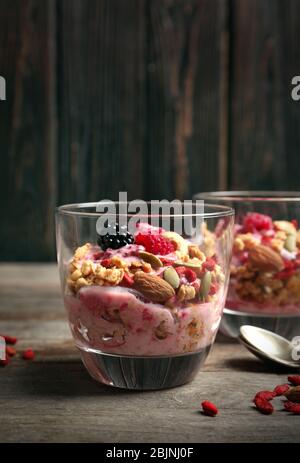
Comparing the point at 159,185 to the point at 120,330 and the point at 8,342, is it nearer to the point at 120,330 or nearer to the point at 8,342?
the point at 8,342

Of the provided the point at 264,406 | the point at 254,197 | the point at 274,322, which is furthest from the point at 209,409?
the point at 254,197

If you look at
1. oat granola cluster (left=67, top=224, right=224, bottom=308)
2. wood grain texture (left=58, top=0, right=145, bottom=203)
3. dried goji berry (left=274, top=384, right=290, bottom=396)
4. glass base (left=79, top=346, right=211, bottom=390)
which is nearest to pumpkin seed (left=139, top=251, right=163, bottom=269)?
oat granola cluster (left=67, top=224, right=224, bottom=308)

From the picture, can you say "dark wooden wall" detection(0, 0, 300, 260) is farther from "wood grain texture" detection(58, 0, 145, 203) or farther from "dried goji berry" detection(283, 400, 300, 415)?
"dried goji berry" detection(283, 400, 300, 415)

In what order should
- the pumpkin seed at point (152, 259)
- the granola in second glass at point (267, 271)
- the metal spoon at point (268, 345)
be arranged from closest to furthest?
the pumpkin seed at point (152, 259) < the metal spoon at point (268, 345) < the granola in second glass at point (267, 271)

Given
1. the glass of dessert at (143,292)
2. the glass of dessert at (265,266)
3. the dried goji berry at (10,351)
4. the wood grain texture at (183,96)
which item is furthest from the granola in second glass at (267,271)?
the wood grain texture at (183,96)

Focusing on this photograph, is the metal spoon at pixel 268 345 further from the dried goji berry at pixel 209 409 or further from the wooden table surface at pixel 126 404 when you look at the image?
the dried goji berry at pixel 209 409

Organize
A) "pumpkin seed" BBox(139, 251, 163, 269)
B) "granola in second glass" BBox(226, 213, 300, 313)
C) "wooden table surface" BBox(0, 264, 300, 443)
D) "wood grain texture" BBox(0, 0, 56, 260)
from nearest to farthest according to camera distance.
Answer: "wooden table surface" BBox(0, 264, 300, 443), "pumpkin seed" BBox(139, 251, 163, 269), "granola in second glass" BBox(226, 213, 300, 313), "wood grain texture" BBox(0, 0, 56, 260)
